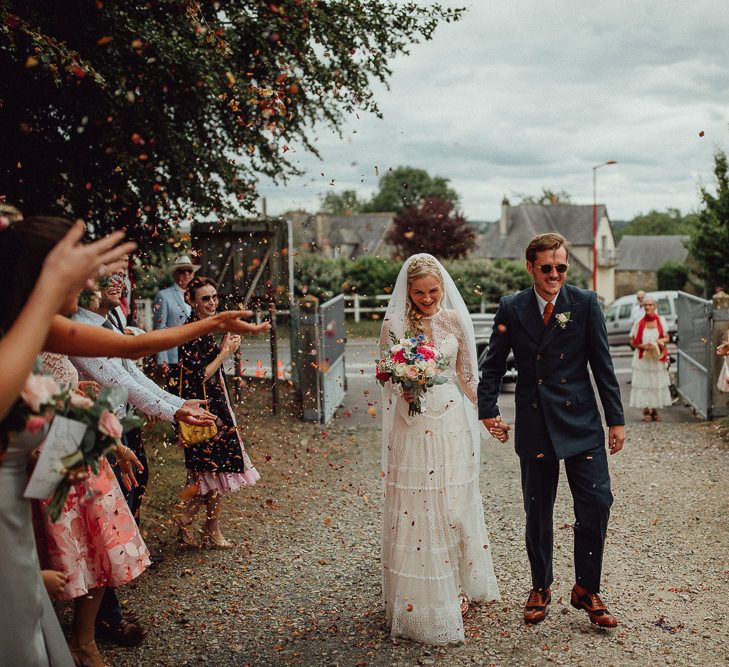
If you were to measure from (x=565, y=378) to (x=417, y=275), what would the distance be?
1150 mm

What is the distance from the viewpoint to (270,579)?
572 centimetres

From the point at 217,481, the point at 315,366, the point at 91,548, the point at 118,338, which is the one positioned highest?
the point at 118,338

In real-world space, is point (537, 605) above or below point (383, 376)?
below

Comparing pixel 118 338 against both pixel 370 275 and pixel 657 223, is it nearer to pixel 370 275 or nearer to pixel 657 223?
pixel 370 275

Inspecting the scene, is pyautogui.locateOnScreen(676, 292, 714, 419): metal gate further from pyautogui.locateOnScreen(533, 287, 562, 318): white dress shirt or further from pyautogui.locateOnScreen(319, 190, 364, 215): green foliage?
pyautogui.locateOnScreen(319, 190, 364, 215): green foliage

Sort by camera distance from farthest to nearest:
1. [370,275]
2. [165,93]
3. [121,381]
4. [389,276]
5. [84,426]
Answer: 1. [389,276]
2. [370,275]
3. [165,93]
4. [121,381]
5. [84,426]

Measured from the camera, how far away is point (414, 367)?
15.6ft

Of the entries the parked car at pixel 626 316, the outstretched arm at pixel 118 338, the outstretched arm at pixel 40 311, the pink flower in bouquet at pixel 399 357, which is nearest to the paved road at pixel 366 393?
the parked car at pixel 626 316

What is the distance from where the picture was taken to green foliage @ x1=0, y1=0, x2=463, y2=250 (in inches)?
299

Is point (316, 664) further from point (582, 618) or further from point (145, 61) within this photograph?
point (145, 61)

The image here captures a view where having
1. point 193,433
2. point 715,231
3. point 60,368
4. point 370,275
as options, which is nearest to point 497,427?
point 193,433

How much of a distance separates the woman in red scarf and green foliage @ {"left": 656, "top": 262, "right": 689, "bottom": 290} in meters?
48.7

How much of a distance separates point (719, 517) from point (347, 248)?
69.5 m

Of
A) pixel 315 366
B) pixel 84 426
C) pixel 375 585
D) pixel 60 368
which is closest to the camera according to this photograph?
pixel 84 426
